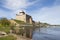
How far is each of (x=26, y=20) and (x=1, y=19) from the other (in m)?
66.0

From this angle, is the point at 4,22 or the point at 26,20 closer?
the point at 4,22

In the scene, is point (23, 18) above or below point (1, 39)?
above

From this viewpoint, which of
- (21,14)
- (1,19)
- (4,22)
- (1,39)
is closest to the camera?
(1,39)

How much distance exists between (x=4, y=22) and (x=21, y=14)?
210 ft

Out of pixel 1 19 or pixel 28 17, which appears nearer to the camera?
pixel 1 19

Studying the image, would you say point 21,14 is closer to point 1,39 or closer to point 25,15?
point 25,15

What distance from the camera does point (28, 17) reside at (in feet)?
446

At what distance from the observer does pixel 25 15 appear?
5044 inches

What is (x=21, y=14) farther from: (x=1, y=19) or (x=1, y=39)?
(x=1, y=39)

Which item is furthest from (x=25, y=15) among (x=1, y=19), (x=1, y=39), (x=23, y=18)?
(x=1, y=39)

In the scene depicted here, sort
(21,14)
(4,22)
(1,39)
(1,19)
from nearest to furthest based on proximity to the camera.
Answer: (1,39) < (4,22) < (1,19) < (21,14)

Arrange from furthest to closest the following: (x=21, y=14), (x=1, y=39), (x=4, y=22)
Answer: (x=21, y=14) < (x=4, y=22) < (x=1, y=39)

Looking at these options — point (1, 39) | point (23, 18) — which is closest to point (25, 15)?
point (23, 18)

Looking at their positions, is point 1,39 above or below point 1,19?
below
